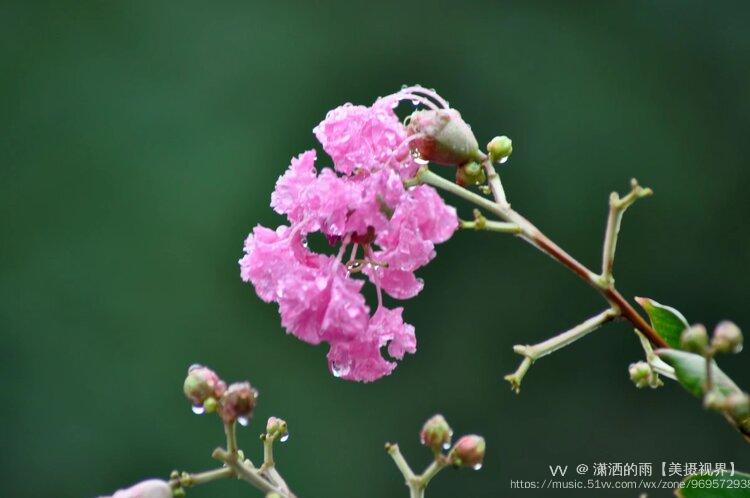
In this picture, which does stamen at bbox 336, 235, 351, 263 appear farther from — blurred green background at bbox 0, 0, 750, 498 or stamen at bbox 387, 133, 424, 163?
blurred green background at bbox 0, 0, 750, 498

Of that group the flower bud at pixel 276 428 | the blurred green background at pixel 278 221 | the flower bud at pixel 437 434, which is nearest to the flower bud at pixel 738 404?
the flower bud at pixel 437 434

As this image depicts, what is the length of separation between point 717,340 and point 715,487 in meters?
0.23

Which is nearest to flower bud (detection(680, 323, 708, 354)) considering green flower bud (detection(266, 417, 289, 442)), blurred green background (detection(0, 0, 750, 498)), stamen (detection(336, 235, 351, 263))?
stamen (detection(336, 235, 351, 263))

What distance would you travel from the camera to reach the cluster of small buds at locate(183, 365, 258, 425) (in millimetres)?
923

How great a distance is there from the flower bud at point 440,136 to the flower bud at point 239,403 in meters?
0.27

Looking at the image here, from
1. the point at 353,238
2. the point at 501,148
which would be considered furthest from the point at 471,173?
the point at 353,238

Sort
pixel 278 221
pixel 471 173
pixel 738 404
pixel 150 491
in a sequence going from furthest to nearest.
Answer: pixel 278 221 < pixel 471 173 < pixel 150 491 < pixel 738 404

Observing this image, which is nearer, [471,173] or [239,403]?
[239,403]

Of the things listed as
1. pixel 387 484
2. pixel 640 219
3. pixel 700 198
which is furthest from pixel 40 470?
pixel 700 198

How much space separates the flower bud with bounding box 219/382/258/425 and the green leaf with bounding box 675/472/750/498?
388 mm

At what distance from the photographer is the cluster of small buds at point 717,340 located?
766 millimetres

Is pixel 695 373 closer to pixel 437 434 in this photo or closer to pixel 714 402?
pixel 714 402

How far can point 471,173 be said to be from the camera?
3.36 ft

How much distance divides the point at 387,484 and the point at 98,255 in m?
1.23
